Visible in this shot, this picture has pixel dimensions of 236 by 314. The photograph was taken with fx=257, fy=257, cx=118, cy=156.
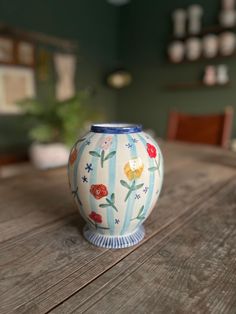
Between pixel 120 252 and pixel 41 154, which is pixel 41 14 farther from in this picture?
pixel 120 252

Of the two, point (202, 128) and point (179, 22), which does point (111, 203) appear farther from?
point (179, 22)

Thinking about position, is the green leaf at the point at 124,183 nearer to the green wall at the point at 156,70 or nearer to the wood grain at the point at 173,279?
the wood grain at the point at 173,279

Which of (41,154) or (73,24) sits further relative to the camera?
(73,24)

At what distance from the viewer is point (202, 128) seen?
1.80 meters

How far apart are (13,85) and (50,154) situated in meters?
0.93

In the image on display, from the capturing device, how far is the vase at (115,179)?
1.37 ft

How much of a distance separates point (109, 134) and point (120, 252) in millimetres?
208

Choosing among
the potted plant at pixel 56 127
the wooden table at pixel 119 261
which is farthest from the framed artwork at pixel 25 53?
the wooden table at pixel 119 261

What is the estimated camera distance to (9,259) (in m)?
0.43

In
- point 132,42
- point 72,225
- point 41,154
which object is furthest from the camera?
point 132,42

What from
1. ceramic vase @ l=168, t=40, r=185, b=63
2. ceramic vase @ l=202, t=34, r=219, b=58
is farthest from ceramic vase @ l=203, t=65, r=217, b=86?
ceramic vase @ l=168, t=40, r=185, b=63

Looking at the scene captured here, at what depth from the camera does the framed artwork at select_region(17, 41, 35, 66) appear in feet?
8.11

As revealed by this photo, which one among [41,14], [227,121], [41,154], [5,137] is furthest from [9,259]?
[41,14]

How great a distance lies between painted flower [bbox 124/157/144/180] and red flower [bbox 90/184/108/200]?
46mm
